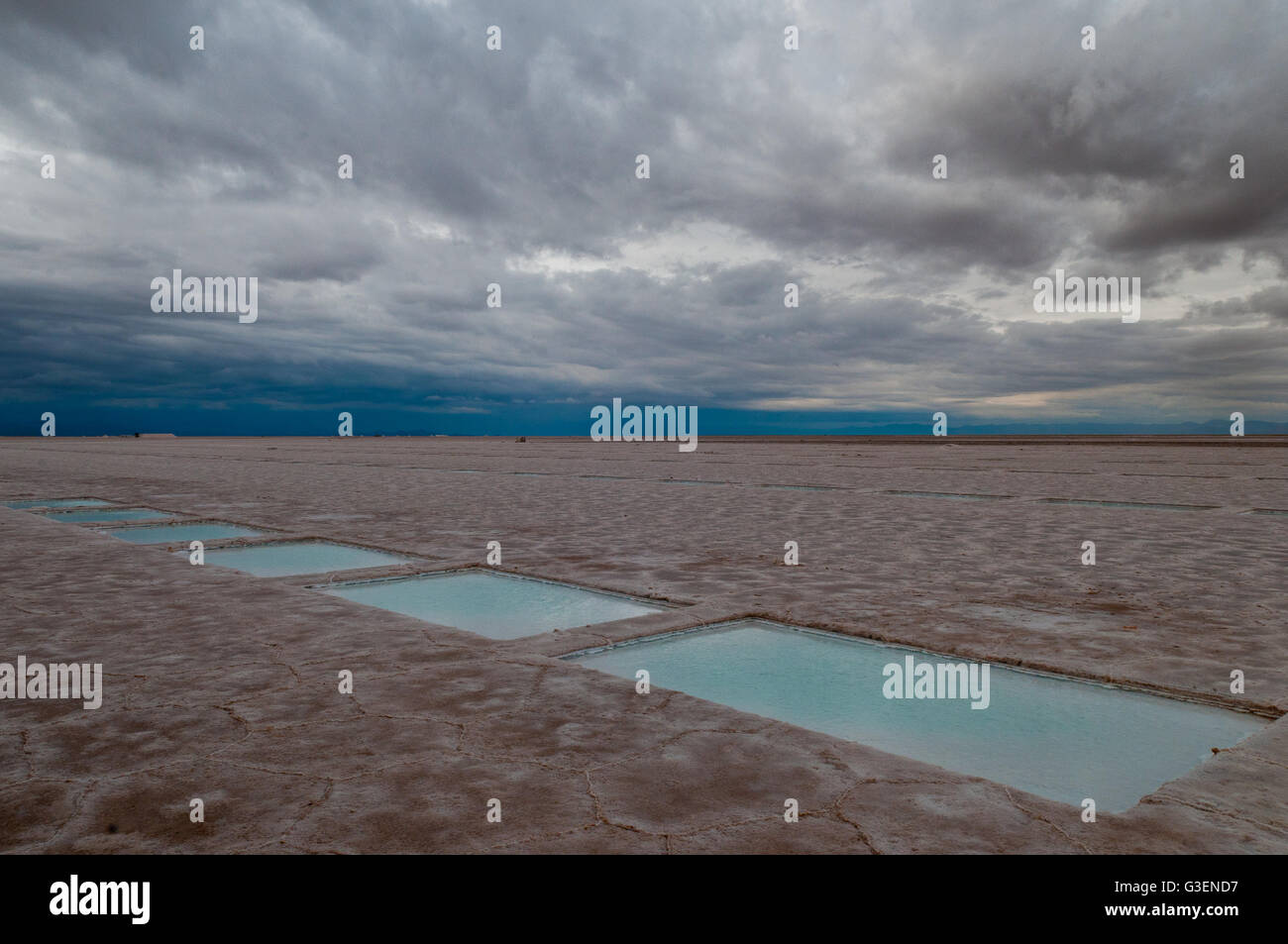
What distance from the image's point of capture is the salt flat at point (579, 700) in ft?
7.05

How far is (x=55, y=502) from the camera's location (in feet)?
39.0

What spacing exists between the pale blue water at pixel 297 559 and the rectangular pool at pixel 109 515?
2.93 metres

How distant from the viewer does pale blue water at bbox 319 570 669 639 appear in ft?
15.4

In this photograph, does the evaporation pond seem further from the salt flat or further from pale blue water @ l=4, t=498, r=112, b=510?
pale blue water @ l=4, t=498, r=112, b=510

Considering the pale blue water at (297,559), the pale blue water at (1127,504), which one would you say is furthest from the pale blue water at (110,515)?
the pale blue water at (1127,504)

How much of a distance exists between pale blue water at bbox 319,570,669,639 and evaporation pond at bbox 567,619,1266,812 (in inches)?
28.1

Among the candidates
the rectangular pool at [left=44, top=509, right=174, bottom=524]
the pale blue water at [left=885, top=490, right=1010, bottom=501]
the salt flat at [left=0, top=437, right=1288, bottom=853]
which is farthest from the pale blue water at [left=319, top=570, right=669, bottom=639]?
the pale blue water at [left=885, top=490, right=1010, bottom=501]

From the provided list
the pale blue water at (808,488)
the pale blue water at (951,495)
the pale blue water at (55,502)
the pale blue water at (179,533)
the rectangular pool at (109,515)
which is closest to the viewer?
the pale blue water at (179,533)

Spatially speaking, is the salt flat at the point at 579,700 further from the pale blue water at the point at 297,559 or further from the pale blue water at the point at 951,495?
the pale blue water at the point at 951,495

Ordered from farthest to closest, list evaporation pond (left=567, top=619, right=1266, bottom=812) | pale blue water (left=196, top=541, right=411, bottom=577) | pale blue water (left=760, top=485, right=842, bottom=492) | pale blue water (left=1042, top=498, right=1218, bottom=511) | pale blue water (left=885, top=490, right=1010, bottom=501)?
pale blue water (left=760, top=485, right=842, bottom=492) < pale blue water (left=885, top=490, right=1010, bottom=501) < pale blue water (left=1042, top=498, right=1218, bottom=511) < pale blue water (left=196, top=541, right=411, bottom=577) < evaporation pond (left=567, top=619, right=1266, bottom=812)

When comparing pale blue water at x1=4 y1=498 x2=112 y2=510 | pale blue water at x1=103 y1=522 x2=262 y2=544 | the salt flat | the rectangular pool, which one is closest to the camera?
the salt flat
